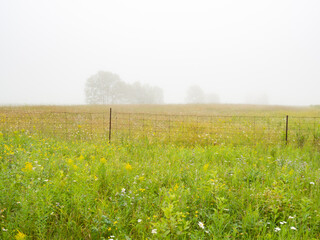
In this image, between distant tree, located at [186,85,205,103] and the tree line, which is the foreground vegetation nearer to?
the tree line

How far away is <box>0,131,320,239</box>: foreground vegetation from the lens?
10.9 feet

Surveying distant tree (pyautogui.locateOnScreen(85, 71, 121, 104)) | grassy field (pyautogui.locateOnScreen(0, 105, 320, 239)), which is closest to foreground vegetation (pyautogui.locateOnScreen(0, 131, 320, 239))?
grassy field (pyautogui.locateOnScreen(0, 105, 320, 239))

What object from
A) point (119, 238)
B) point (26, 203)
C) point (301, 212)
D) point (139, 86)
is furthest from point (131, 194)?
point (139, 86)

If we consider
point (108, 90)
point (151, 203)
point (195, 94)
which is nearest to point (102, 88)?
point (108, 90)

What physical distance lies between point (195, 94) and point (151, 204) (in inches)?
3309

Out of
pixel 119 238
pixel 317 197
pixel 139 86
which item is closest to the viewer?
pixel 119 238

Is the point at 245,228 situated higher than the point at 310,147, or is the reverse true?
the point at 310,147

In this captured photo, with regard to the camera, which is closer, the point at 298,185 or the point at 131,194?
the point at 131,194

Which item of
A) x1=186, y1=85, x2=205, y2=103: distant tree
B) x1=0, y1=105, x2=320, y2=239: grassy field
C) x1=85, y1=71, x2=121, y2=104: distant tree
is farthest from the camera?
x1=186, y1=85, x2=205, y2=103: distant tree

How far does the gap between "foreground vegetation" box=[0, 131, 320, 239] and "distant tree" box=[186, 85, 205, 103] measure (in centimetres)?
8186

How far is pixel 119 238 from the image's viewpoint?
127 inches

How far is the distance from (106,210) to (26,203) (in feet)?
3.79

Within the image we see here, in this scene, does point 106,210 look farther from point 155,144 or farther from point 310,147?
point 310,147

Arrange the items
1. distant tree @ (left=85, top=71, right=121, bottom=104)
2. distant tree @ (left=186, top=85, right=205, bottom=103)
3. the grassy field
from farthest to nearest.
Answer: distant tree @ (left=186, top=85, right=205, bottom=103)
distant tree @ (left=85, top=71, right=121, bottom=104)
the grassy field
